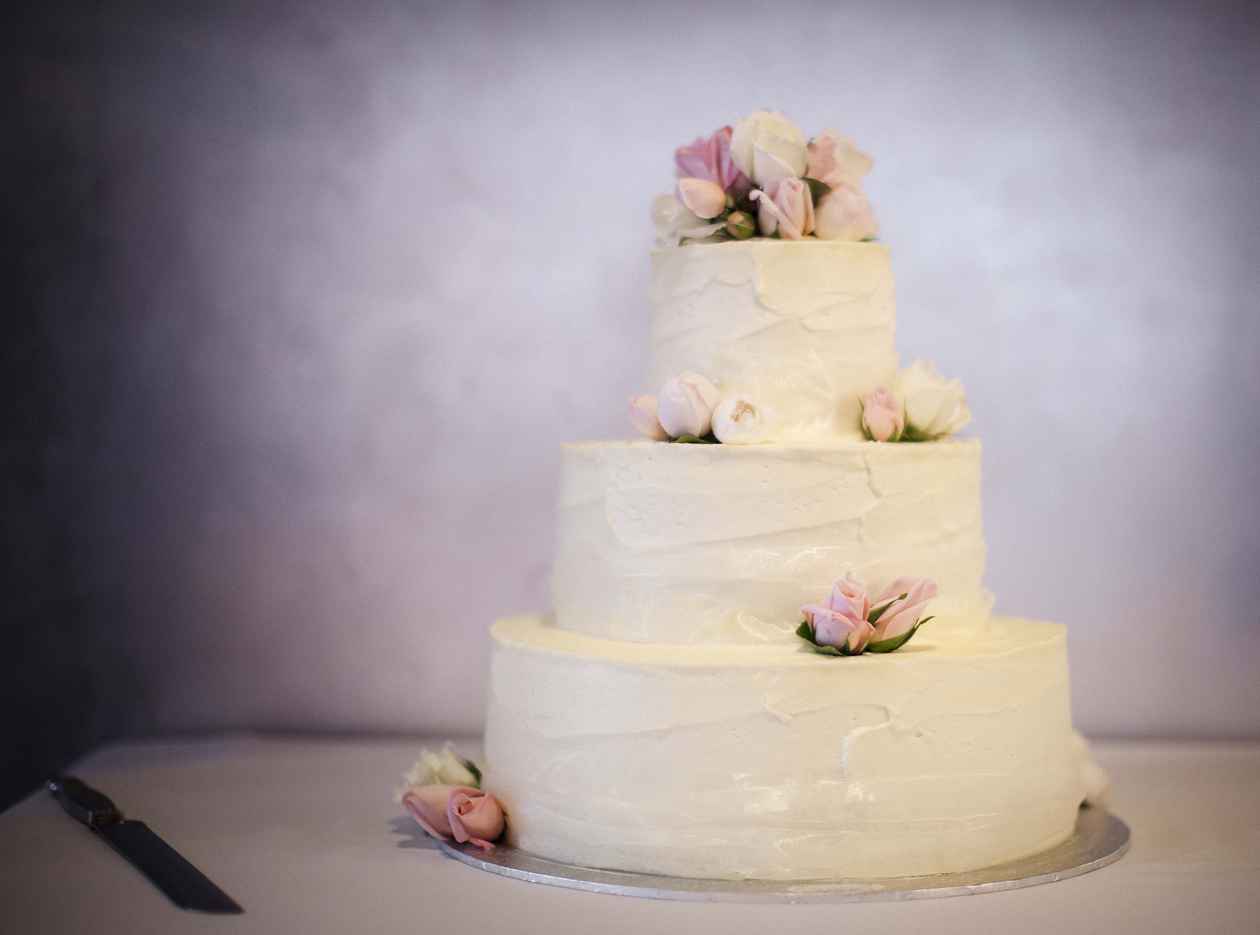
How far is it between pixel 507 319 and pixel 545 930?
214 centimetres

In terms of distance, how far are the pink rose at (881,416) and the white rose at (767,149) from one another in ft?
1.41

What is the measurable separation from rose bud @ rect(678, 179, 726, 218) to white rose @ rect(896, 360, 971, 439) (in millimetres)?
467

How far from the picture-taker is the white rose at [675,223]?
3.23 m

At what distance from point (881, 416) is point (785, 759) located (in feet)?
2.13

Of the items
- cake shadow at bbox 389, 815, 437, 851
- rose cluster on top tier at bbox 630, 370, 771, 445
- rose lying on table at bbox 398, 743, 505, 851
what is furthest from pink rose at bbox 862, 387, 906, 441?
cake shadow at bbox 389, 815, 437, 851

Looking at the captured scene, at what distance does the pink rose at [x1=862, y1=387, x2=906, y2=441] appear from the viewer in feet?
10.2

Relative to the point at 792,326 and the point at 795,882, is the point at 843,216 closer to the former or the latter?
the point at 792,326

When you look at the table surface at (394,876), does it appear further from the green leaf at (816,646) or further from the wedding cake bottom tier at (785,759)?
the green leaf at (816,646)

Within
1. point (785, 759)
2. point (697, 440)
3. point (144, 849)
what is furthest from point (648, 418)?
point (144, 849)

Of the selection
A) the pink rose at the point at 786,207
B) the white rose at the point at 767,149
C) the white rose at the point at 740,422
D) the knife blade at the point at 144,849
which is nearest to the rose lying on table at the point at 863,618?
the white rose at the point at 740,422

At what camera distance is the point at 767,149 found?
314 centimetres

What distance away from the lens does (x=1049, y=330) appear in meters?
4.45

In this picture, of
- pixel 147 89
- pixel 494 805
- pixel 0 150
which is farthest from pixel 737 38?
pixel 494 805

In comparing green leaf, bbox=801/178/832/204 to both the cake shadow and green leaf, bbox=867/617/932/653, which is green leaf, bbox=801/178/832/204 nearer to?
green leaf, bbox=867/617/932/653
